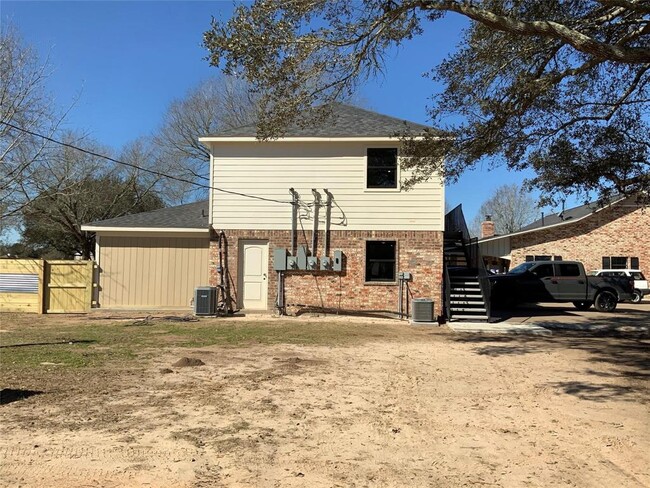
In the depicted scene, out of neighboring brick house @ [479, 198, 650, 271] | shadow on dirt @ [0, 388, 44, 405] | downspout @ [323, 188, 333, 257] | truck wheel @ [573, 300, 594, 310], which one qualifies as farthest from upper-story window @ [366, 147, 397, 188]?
neighboring brick house @ [479, 198, 650, 271]

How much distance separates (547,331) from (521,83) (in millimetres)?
7554

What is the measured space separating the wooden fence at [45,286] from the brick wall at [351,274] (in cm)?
399

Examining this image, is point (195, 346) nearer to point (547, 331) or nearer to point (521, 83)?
point (521, 83)

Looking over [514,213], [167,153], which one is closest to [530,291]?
[167,153]

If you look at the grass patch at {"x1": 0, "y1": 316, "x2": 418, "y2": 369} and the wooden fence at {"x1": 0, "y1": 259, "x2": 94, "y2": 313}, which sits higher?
the wooden fence at {"x1": 0, "y1": 259, "x2": 94, "y2": 313}

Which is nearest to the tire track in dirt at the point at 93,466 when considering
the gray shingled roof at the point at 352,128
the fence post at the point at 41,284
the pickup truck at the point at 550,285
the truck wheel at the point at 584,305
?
the gray shingled roof at the point at 352,128

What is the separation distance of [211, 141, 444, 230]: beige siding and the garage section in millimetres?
1774

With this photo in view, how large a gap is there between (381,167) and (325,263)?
11.0 ft

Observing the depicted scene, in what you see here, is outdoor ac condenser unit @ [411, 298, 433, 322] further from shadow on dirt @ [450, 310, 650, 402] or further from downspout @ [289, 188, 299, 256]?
downspout @ [289, 188, 299, 256]

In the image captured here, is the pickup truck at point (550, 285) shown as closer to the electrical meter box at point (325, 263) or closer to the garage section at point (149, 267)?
the electrical meter box at point (325, 263)

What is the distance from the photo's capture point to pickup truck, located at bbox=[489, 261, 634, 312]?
19156 mm

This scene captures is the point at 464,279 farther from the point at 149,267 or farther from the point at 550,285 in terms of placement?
the point at 149,267

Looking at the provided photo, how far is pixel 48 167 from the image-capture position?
76.6 feet

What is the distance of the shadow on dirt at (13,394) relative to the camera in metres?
5.96
